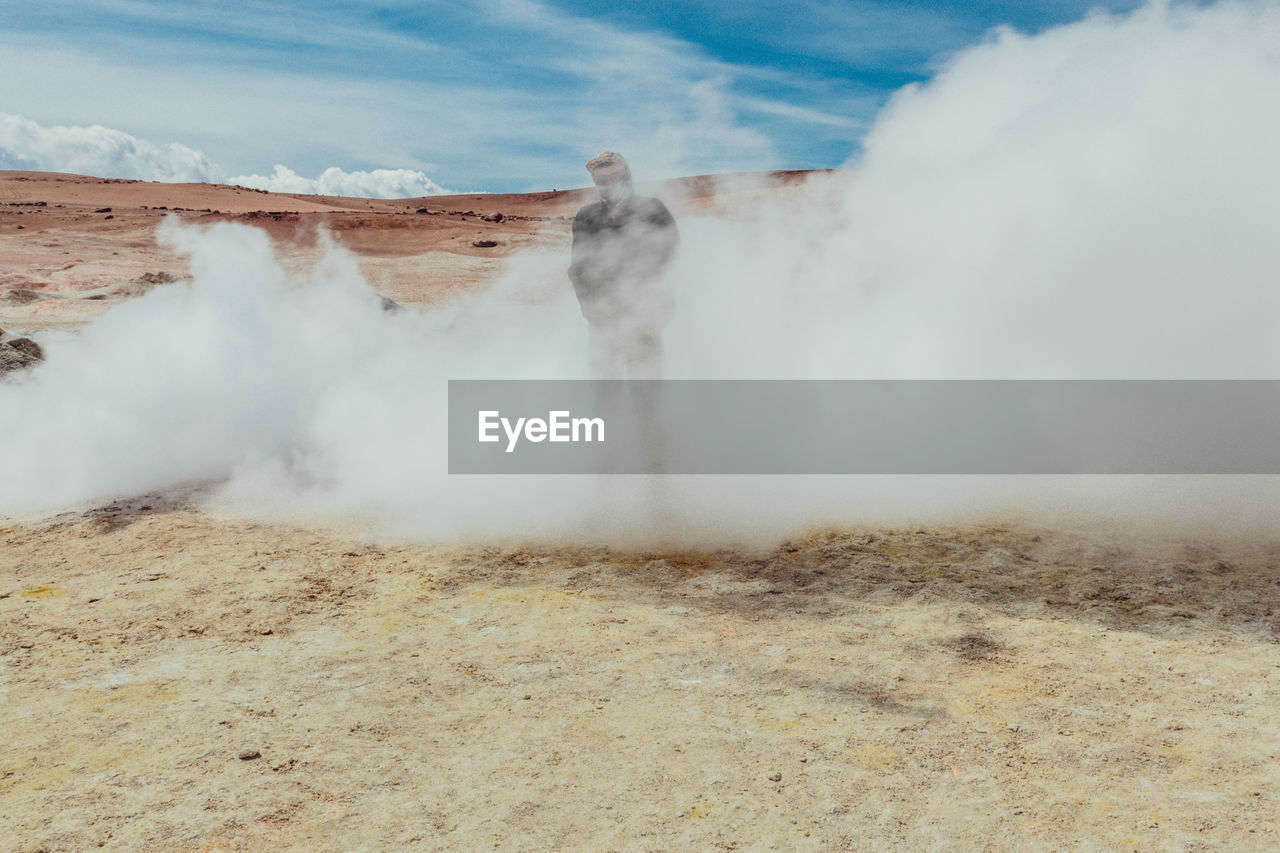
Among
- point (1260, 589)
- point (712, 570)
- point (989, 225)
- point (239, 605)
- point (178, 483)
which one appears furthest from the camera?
point (989, 225)

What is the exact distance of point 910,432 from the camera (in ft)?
18.1

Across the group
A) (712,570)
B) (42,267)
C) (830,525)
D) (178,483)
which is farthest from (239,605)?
(42,267)

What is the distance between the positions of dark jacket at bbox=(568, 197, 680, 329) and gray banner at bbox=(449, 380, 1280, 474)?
0.43 m

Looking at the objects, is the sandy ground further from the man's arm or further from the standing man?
the man's arm

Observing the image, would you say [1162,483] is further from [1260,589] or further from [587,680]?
[587,680]

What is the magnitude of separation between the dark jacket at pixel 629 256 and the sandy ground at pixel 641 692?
5.21 feet

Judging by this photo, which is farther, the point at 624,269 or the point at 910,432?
the point at 910,432

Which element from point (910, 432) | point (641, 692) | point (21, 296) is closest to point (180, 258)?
point (21, 296)

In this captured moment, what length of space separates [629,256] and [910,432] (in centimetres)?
211

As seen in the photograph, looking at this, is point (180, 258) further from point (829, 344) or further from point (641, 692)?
point (641, 692)

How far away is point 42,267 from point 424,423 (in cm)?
1944

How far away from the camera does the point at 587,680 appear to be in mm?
2766

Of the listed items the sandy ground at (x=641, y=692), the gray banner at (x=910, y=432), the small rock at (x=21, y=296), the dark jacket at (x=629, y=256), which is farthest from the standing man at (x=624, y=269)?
the small rock at (x=21, y=296)

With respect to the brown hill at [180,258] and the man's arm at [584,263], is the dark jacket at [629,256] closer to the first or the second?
the man's arm at [584,263]
